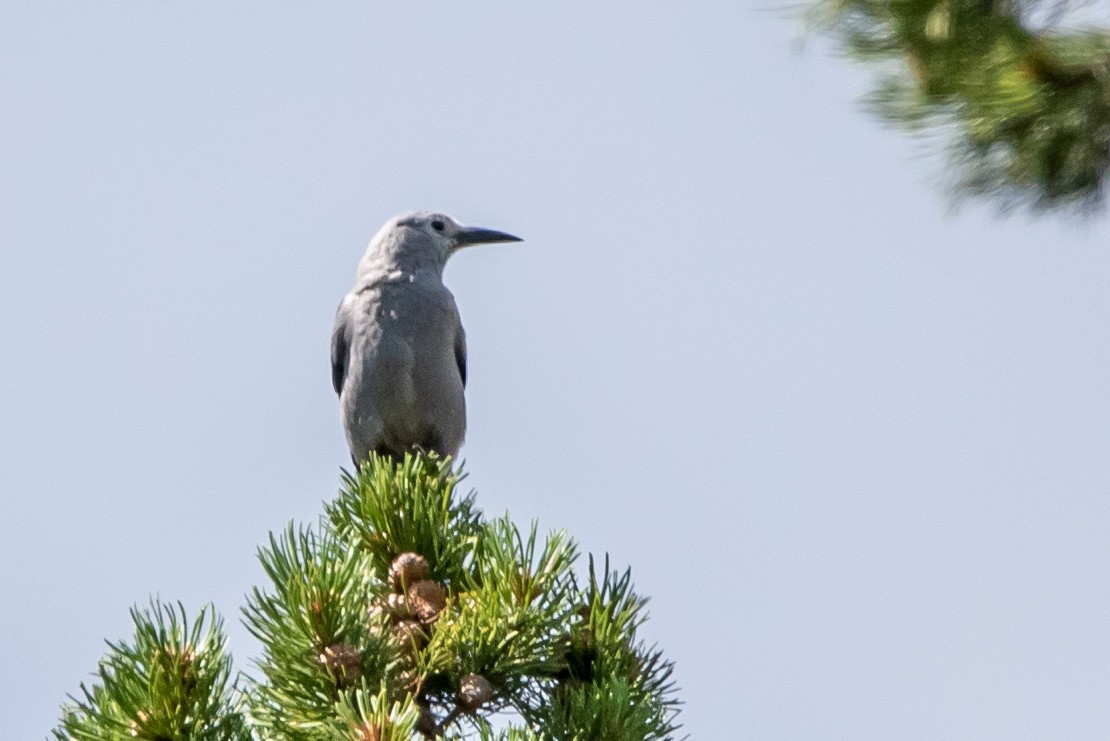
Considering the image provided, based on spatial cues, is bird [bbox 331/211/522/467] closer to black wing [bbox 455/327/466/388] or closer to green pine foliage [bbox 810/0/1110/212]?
black wing [bbox 455/327/466/388]

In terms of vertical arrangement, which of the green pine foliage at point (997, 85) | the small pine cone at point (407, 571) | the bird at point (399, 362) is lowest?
the small pine cone at point (407, 571)

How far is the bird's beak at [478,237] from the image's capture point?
8.00 m

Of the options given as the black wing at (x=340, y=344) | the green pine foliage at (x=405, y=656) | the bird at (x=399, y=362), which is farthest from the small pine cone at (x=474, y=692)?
the black wing at (x=340, y=344)

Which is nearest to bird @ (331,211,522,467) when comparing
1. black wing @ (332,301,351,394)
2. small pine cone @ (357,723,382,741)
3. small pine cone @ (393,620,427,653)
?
black wing @ (332,301,351,394)

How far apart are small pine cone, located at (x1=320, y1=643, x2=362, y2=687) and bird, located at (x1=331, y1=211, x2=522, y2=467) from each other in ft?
12.7

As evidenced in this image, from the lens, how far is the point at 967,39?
262 cm

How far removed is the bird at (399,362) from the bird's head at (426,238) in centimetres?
9

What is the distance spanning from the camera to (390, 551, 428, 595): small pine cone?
3.20 meters

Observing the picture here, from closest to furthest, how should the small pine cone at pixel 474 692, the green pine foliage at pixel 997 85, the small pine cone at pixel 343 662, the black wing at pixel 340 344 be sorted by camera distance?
the green pine foliage at pixel 997 85
the small pine cone at pixel 343 662
the small pine cone at pixel 474 692
the black wing at pixel 340 344

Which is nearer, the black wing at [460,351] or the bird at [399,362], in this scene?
the bird at [399,362]

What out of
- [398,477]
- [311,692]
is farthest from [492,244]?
[311,692]

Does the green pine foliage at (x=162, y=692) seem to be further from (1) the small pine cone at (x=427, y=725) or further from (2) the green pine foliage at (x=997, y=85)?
(2) the green pine foliage at (x=997, y=85)

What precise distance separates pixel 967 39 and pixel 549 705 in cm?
158

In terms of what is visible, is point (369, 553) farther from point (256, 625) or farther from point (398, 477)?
point (256, 625)
